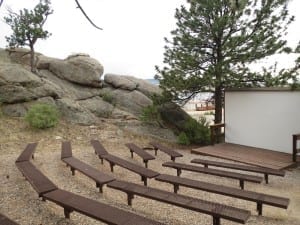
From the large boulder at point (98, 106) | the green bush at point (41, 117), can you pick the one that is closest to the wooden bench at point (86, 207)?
the green bush at point (41, 117)

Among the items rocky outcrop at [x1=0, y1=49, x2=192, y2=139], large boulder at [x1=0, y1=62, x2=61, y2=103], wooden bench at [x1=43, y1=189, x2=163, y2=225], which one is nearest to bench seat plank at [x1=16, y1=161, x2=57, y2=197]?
wooden bench at [x1=43, y1=189, x2=163, y2=225]

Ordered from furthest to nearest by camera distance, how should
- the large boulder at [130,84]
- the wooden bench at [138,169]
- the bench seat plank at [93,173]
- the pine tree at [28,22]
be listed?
the large boulder at [130,84]
the pine tree at [28,22]
the wooden bench at [138,169]
the bench seat plank at [93,173]

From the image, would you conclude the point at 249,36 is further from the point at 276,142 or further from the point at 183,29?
the point at 276,142

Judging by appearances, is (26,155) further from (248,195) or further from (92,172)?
(248,195)

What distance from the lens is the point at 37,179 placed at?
4.59 meters

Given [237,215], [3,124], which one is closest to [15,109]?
[3,124]

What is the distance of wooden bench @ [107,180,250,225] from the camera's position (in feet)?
11.3

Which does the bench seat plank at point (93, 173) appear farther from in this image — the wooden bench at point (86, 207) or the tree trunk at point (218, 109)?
the tree trunk at point (218, 109)

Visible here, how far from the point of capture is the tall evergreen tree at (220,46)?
30.8 ft

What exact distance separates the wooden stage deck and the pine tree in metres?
8.89

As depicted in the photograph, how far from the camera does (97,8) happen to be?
253 centimetres

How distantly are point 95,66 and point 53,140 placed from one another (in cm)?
621

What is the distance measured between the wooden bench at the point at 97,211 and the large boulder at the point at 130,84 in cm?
1100

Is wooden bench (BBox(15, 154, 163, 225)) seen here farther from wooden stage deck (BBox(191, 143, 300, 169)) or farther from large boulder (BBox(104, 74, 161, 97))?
large boulder (BBox(104, 74, 161, 97))
